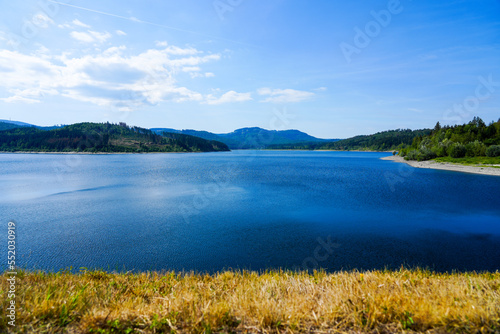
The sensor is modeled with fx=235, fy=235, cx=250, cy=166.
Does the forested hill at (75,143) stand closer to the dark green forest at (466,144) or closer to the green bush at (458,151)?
the dark green forest at (466,144)

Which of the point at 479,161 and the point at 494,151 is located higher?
the point at 494,151

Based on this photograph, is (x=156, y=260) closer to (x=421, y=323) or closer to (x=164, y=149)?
(x=421, y=323)

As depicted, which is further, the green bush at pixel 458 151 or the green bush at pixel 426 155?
the green bush at pixel 426 155

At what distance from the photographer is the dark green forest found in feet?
231

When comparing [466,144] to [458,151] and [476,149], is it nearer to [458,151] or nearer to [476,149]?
[476,149]

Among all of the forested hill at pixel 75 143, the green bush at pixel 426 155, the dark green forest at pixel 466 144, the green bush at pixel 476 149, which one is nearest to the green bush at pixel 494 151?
the dark green forest at pixel 466 144

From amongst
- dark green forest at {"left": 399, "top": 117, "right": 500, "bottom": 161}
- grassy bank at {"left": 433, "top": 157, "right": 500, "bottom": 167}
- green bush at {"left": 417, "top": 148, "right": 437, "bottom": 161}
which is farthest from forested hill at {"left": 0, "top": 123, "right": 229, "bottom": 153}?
grassy bank at {"left": 433, "top": 157, "right": 500, "bottom": 167}

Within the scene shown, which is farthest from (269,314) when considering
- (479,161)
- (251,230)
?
(479,161)

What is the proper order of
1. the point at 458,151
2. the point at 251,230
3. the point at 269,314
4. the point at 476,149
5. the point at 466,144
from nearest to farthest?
1. the point at 269,314
2. the point at 251,230
3. the point at 476,149
4. the point at 458,151
5. the point at 466,144

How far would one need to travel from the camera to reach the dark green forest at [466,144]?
70.3m

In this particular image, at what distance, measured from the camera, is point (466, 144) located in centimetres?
7525

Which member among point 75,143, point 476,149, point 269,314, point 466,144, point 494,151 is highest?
point 75,143

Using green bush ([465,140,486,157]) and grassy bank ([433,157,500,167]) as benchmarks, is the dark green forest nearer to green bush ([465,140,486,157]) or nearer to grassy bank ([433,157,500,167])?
green bush ([465,140,486,157])

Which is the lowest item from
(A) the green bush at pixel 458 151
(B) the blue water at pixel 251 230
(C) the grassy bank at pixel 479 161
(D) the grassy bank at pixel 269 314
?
(B) the blue water at pixel 251 230
